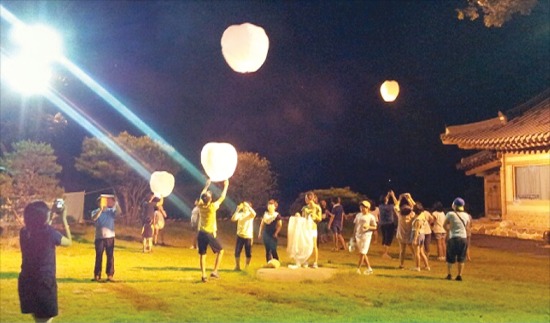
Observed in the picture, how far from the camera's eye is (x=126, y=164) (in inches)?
1058

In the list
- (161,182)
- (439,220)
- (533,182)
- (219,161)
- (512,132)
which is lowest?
(439,220)

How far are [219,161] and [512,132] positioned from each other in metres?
12.5

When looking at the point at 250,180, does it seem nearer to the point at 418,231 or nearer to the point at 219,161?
the point at 219,161

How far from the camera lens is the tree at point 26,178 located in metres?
19.0

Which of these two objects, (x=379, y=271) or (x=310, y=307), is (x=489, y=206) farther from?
(x=310, y=307)

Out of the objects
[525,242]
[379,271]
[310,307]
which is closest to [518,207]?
[525,242]

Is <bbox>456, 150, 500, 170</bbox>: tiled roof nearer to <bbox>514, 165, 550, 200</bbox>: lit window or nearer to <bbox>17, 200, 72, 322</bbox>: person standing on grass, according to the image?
<bbox>514, 165, 550, 200</bbox>: lit window

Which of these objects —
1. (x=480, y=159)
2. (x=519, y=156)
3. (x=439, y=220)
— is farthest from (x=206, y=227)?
(x=480, y=159)

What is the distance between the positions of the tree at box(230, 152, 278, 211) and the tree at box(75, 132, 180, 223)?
3.67m

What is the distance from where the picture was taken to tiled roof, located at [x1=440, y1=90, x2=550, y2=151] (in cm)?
2075

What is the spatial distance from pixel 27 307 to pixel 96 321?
2.24 metres

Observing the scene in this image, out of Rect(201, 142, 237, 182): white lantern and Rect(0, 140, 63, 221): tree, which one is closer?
Rect(201, 142, 237, 182): white lantern

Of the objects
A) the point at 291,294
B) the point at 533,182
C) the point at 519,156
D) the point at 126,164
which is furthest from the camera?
the point at 126,164

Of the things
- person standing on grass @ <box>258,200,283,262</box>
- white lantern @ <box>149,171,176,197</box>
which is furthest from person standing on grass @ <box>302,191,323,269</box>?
white lantern @ <box>149,171,176,197</box>
